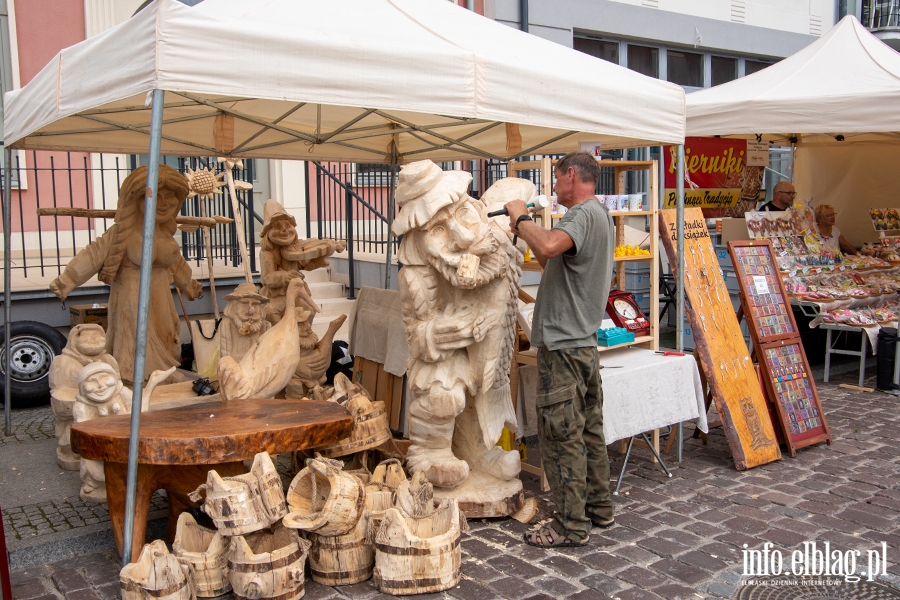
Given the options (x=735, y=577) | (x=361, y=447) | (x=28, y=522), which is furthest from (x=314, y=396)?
(x=735, y=577)

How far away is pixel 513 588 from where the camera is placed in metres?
3.47

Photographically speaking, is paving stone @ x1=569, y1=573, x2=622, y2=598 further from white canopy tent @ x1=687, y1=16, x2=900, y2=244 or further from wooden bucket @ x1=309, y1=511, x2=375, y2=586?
white canopy tent @ x1=687, y1=16, x2=900, y2=244

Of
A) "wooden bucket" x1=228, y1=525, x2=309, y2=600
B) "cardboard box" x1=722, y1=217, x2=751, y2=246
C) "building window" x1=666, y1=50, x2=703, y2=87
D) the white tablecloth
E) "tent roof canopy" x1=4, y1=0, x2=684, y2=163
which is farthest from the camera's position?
"building window" x1=666, y1=50, x2=703, y2=87

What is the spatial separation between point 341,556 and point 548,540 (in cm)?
106

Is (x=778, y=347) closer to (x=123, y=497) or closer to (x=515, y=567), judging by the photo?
(x=515, y=567)

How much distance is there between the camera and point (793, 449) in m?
5.37

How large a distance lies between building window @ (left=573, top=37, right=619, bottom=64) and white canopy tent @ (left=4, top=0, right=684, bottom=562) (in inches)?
316

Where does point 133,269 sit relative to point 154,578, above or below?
above

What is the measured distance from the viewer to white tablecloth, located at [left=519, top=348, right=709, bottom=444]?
4496mm

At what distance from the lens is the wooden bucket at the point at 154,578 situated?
10.3 ft

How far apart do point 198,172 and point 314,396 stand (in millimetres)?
2282

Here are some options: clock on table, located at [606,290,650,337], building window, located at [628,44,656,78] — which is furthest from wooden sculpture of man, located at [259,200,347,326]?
building window, located at [628,44,656,78]

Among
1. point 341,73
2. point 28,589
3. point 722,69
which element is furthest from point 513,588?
point 722,69

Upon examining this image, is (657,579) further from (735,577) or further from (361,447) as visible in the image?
(361,447)
